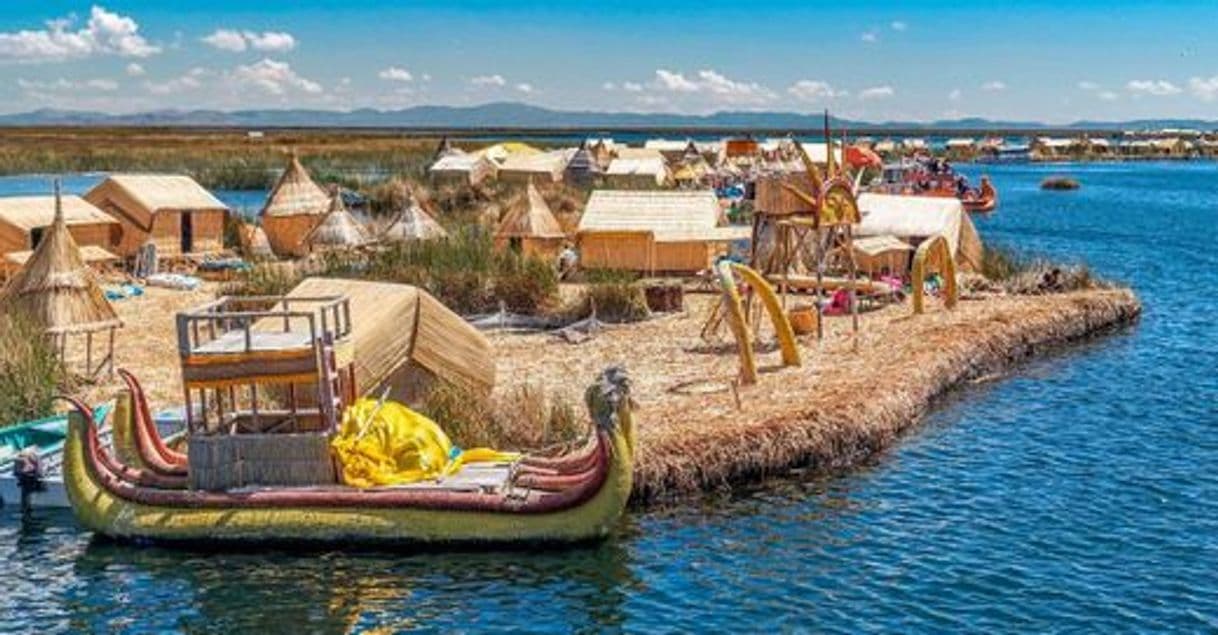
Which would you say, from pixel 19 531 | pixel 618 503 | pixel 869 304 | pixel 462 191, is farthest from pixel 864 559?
pixel 462 191

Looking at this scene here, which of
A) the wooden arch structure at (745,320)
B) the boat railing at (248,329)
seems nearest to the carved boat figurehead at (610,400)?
the boat railing at (248,329)

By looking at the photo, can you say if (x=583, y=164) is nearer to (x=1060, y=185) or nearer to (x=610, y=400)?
(x=1060, y=185)

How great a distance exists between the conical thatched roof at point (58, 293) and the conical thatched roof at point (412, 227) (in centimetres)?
1503

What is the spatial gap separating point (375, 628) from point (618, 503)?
10.6ft

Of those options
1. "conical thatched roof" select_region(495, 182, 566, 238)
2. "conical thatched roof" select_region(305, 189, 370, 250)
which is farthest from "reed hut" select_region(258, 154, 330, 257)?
"conical thatched roof" select_region(495, 182, 566, 238)

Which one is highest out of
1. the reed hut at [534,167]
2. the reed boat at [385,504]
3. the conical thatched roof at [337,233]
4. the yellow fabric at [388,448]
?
the reed hut at [534,167]

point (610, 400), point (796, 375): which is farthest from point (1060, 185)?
point (610, 400)

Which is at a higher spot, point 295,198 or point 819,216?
point 819,216

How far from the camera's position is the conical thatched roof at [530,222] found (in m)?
38.5

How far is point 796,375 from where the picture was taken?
2319cm

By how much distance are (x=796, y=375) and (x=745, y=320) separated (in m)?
1.56

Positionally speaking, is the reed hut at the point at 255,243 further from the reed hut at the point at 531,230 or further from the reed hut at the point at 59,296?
the reed hut at the point at 59,296

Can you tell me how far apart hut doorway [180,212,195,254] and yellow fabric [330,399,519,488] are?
2742cm

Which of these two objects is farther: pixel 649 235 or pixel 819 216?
pixel 649 235
